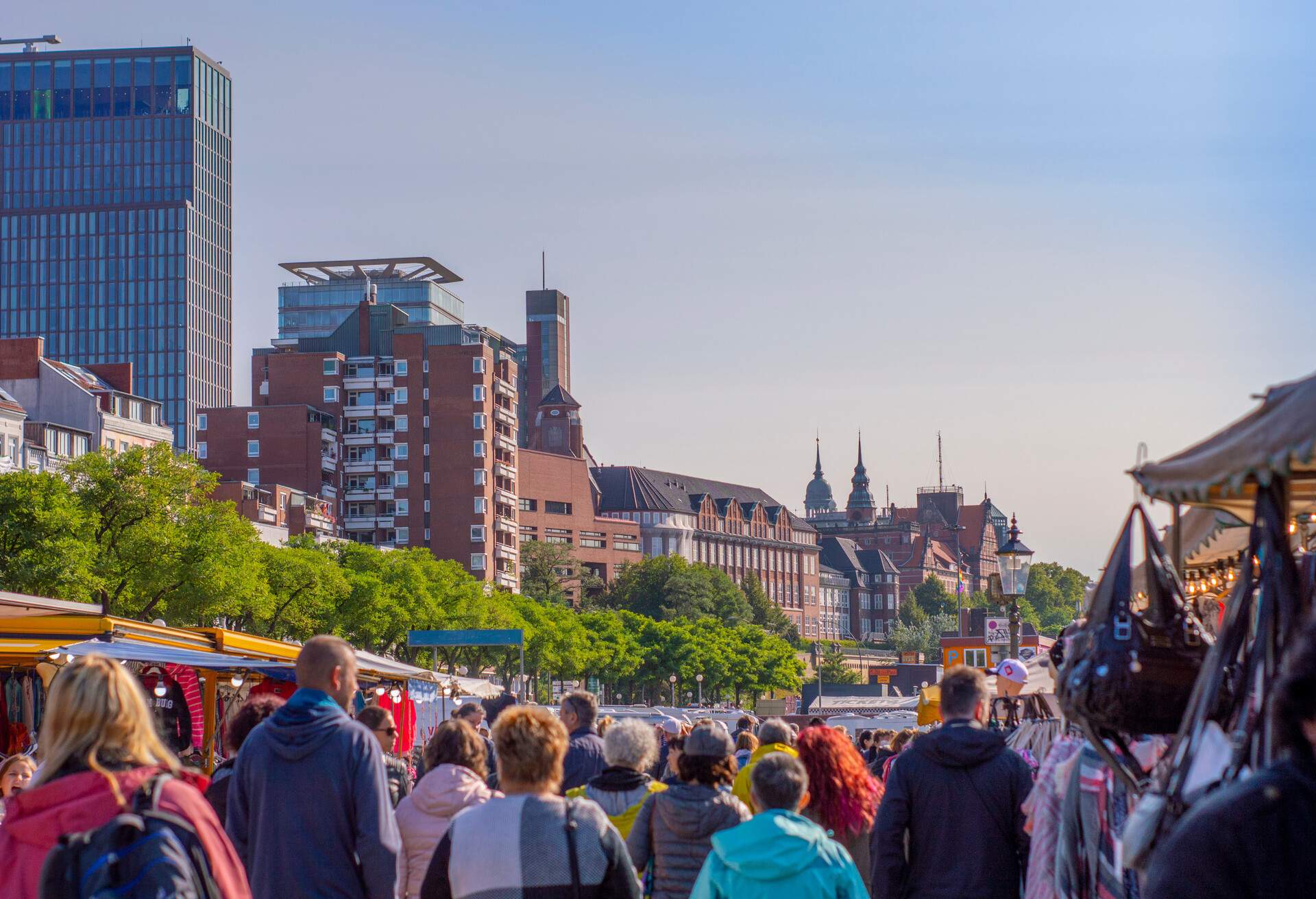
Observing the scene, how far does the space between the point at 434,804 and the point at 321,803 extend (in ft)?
4.78

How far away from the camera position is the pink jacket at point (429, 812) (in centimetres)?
838

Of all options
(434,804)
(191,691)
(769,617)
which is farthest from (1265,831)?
(769,617)

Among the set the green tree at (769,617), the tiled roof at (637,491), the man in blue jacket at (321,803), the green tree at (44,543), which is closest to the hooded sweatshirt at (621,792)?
the man in blue jacket at (321,803)

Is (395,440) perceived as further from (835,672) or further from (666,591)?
(835,672)

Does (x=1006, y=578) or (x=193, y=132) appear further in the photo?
(x=193, y=132)

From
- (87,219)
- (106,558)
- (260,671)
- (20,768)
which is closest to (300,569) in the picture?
(106,558)

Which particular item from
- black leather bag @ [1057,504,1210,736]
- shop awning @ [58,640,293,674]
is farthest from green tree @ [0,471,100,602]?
black leather bag @ [1057,504,1210,736]

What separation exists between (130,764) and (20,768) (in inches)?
270

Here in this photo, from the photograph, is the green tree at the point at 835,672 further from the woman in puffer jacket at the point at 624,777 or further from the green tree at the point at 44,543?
→ the woman in puffer jacket at the point at 624,777

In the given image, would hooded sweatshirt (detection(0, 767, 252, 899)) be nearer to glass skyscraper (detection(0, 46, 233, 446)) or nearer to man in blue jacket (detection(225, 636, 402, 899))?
man in blue jacket (detection(225, 636, 402, 899))

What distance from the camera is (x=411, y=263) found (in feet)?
574

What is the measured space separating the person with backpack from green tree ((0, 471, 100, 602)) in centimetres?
4732

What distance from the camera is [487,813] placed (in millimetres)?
6184

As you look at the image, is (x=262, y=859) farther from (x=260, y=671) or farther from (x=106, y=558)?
(x=106, y=558)
